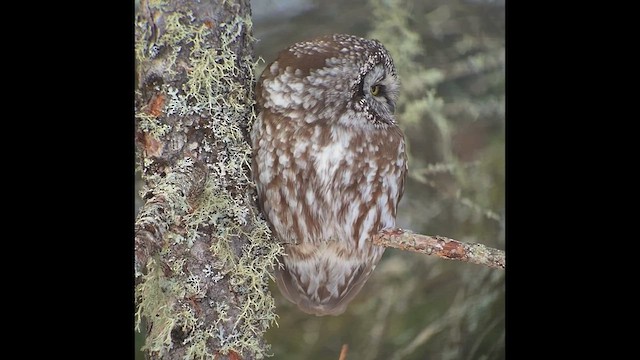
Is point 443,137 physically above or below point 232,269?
above

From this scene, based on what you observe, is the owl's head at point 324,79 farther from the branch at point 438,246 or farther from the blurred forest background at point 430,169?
the branch at point 438,246

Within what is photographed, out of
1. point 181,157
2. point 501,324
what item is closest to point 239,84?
point 181,157

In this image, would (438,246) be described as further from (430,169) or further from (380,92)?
(380,92)

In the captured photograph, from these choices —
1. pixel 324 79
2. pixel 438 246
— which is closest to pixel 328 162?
pixel 324 79

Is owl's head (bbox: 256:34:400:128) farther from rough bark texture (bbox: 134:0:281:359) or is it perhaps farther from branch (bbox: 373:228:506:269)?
branch (bbox: 373:228:506:269)

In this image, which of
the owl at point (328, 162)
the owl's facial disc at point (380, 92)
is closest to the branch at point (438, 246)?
the owl at point (328, 162)

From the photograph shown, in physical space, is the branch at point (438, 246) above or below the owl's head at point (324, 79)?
below

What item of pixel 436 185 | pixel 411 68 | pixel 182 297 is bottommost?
pixel 182 297

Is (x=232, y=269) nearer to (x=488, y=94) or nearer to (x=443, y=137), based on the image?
(x=443, y=137)
